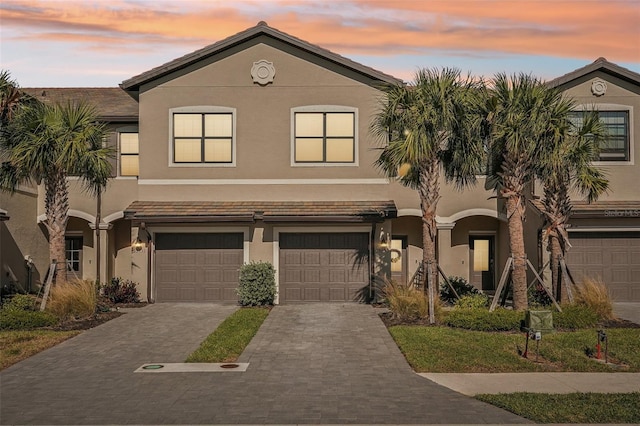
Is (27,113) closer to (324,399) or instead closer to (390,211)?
(390,211)

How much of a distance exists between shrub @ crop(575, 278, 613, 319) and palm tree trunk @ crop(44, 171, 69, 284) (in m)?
14.6

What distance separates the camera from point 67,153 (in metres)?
18.1

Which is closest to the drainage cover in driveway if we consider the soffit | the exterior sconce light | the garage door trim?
the soffit

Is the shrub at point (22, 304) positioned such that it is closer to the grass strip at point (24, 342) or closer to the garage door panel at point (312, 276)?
the grass strip at point (24, 342)

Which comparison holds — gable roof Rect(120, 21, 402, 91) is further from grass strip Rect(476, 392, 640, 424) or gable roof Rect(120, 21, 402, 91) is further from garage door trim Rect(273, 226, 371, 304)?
grass strip Rect(476, 392, 640, 424)

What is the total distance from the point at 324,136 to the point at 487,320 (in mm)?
9215

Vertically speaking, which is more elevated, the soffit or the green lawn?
the soffit

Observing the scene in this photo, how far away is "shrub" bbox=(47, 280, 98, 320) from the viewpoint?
1755 cm

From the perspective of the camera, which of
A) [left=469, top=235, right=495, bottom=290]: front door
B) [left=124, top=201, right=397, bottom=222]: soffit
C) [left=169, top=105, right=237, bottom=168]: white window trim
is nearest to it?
[left=124, top=201, right=397, bottom=222]: soffit

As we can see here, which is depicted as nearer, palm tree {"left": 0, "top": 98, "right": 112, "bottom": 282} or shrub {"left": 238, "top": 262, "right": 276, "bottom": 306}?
palm tree {"left": 0, "top": 98, "right": 112, "bottom": 282}

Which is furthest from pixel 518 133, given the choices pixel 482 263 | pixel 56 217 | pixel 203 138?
pixel 56 217

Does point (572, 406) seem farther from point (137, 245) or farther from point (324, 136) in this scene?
point (137, 245)

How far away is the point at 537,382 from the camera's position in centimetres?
1144

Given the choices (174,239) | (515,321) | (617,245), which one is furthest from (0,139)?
(617,245)
